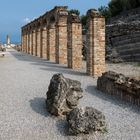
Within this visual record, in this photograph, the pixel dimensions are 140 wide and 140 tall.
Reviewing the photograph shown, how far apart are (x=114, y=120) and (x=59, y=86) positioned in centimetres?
170

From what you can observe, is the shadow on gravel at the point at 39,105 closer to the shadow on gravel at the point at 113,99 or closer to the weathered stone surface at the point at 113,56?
the shadow on gravel at the point at 113,99

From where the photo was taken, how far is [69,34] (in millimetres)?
21906

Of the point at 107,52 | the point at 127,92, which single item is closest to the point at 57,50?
the point at 107,52

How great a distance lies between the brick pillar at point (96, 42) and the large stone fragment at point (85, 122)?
917 centimetres

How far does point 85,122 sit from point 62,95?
1.73 metres

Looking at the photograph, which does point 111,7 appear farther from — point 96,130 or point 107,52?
point 96,130

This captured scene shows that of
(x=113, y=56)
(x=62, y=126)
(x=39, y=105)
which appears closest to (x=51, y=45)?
(x=113, y=56)

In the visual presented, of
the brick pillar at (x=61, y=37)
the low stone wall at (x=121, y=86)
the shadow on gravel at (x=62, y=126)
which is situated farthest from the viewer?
the brick pillar at (x=61, y=37)

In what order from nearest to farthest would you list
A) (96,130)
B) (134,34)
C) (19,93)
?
(96,130) → (19,93) → (134,34)

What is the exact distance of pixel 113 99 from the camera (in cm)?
1119

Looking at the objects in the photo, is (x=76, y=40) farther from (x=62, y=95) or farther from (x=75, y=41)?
(x=62, y=95)

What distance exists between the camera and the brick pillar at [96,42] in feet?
55.6

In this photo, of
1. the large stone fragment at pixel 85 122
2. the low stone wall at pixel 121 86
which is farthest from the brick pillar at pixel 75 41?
the large stone fragment at pixel 85 122

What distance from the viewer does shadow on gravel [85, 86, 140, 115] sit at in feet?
32.2
